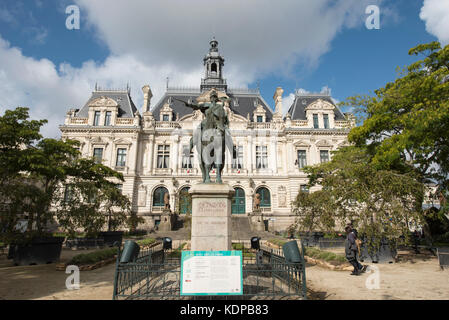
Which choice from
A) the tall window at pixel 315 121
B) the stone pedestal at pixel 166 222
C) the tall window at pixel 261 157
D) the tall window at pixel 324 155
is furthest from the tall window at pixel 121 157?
the tall window at pixel 324 155

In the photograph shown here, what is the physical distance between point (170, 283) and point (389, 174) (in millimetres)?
11262

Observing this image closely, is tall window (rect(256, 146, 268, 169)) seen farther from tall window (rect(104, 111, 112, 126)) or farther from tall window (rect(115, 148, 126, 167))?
tall window (rect(104, 111, 112, 126))

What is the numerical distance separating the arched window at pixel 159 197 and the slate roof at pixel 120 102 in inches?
427

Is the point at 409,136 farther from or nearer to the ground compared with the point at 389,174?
farther from the ground

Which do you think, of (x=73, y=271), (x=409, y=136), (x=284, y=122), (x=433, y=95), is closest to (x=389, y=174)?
(x=409, y=136)

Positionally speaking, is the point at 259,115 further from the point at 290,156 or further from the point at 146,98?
the point at 146,98

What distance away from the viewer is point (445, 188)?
15352mm

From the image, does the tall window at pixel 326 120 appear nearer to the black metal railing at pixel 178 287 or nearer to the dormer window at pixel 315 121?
the dormer window at pixel 315 121

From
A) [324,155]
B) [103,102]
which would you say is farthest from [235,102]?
[103,102]

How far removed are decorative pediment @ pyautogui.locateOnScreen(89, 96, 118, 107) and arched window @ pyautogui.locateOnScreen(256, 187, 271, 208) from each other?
21896mm

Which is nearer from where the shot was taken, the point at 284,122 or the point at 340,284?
the point at 340,284

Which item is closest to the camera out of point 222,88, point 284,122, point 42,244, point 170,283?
point 170,283

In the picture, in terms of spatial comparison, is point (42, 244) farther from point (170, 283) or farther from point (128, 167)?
point (128, 167)

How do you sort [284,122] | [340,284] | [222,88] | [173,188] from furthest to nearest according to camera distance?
[222,88] → [284,122] → [173,188] → [340,284]
